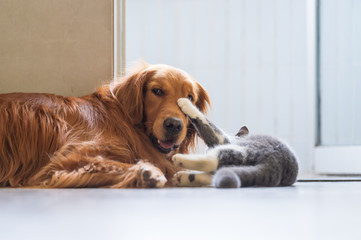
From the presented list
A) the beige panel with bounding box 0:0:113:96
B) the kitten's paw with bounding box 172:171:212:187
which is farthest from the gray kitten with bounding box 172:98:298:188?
the beige panel with bounding box 0:0:113:96

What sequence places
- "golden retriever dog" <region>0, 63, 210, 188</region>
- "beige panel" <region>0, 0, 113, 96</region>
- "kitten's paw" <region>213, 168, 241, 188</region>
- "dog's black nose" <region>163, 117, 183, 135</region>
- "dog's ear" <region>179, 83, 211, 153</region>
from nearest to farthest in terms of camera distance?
"kitten's paw" <region>213, 168, 241, 188</region> < "golden retriever dog" <region>0, 63, 210, 188</region> < "dog's black nose" <region>163, 117, 183, 135</region> < "dog's ear" <region>179, 83, 211, 153</region> < "beige panel" <region>0, 0, 113, 96</region>

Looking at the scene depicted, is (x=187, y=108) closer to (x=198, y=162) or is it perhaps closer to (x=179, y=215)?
(x=198, y=162)

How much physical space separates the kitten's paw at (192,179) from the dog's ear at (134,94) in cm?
28

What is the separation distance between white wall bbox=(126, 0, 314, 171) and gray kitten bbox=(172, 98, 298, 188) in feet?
5.02

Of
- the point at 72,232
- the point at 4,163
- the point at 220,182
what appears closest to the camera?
the point at 72,232

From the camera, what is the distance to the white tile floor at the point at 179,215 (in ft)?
1.92

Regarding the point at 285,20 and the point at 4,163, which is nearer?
the point at 4,163

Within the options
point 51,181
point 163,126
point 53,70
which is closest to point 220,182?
point 163,126

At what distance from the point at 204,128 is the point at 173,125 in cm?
10

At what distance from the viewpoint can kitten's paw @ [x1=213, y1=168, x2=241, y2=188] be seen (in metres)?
1.17

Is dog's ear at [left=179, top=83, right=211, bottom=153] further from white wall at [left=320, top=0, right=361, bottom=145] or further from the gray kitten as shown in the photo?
white wall at [left=320, top=0, right=361, bottom=145]

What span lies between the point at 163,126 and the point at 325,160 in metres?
1.63

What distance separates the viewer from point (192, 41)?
2844 mm

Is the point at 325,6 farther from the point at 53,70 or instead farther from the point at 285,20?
the point at 53,70
